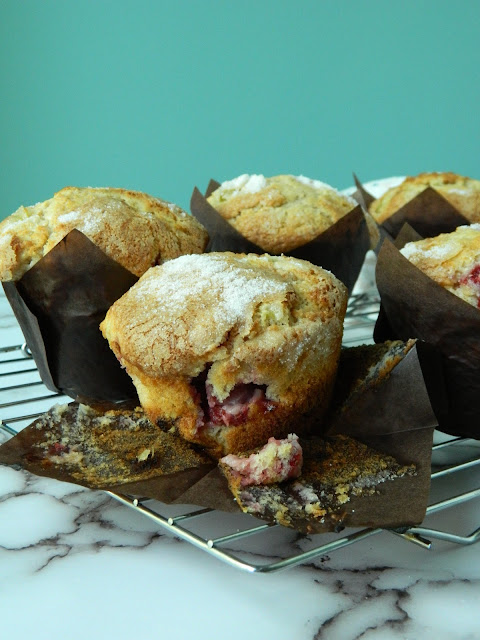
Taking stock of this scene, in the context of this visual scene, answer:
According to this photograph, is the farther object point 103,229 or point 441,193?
point 441,193

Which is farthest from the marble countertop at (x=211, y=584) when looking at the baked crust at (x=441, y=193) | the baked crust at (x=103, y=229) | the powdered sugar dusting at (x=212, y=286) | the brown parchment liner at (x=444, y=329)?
the baked crust at (x=441, y=193)

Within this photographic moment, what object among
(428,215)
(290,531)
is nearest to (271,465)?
(290,531)

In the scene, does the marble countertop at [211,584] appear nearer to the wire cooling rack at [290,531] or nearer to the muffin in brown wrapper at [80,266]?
the wire cooling rack at [290,531]

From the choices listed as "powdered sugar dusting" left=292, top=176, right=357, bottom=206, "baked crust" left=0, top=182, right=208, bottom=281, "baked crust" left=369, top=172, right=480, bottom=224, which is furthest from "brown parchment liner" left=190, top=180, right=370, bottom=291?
"baked crust" left=369, top=172, right=480, bottom=224

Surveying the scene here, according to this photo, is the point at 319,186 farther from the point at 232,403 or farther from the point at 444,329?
the point at 232,403

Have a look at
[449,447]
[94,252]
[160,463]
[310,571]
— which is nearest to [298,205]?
[94,252]

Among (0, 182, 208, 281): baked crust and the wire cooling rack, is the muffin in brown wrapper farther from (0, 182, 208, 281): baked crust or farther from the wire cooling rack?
the wire cooling rack

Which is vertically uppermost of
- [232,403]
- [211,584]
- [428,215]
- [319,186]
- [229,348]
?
[319,186]

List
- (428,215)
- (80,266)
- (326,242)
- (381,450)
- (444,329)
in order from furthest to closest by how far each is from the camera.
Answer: (428,215) → (326,242) → (80,266) → (444,329) → (381,450)
